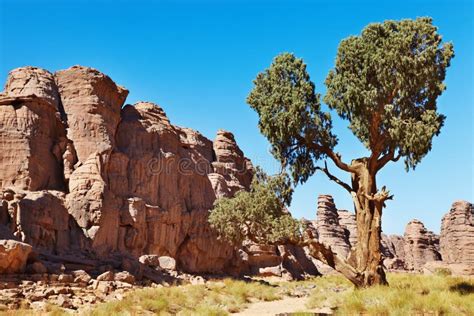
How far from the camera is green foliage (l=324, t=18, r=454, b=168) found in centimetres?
2155

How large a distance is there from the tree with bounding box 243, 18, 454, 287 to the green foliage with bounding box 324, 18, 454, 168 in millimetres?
44

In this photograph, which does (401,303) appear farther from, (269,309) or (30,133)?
(30,133)

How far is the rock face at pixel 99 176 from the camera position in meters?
35.3

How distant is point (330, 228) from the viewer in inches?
2891

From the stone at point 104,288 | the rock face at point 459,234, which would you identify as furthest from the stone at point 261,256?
the stone at point 104,288

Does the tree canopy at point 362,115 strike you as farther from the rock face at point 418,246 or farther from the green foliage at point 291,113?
the rock face at point 418,246

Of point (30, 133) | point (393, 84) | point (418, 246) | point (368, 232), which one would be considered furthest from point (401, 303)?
point (418, 246)

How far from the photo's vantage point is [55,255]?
1216 inches

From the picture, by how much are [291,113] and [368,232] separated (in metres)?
6.68

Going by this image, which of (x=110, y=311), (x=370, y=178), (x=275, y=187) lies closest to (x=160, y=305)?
(x=110, y=311)

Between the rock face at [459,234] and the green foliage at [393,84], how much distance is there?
44.6 metres

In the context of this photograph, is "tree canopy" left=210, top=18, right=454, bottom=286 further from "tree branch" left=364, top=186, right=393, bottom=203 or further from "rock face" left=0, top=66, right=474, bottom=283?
"rock face" left=0, top=66, right=474, bottom=283

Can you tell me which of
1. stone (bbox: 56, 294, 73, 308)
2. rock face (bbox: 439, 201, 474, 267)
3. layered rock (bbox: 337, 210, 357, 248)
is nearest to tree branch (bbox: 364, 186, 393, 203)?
stone (bbox: 56, 294, 73, 308)

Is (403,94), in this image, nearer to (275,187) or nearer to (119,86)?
(275,187)
